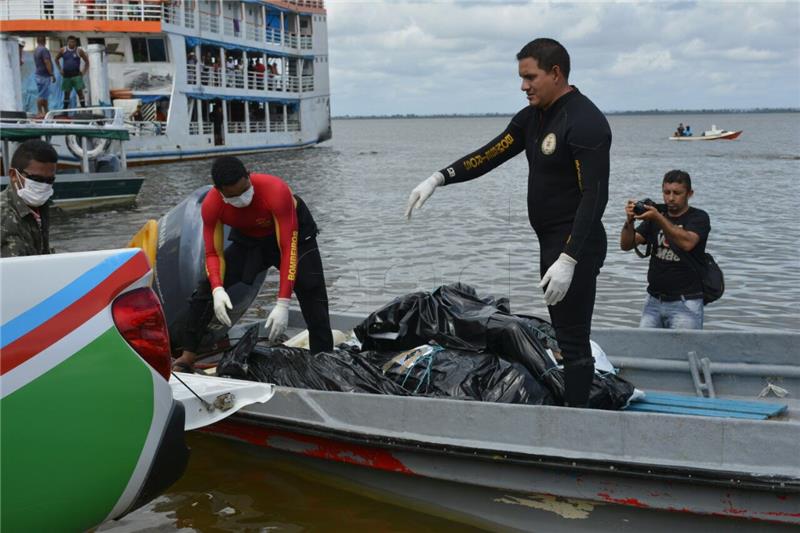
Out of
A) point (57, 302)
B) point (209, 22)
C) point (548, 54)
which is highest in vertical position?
point (209, 22)

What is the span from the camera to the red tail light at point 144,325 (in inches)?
119

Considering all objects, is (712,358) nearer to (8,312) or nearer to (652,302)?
(652,302)

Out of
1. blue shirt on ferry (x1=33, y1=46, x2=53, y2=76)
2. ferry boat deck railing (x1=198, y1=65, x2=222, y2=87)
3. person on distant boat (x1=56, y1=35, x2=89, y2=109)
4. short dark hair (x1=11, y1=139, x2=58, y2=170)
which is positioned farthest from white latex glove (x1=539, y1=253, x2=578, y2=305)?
ferry boat deck railing (x1=198, y1=65, x2=222, y2=87)

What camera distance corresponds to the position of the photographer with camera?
19.5 feet

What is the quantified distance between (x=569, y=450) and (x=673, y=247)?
235cm

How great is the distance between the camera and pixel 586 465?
4.14 m

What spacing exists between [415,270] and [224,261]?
24.6ft

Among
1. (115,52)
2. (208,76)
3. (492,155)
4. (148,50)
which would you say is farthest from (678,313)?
(208,76)

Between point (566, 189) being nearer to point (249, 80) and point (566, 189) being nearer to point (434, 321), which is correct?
point (434, 321)

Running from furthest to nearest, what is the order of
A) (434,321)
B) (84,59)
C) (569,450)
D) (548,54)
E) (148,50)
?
(148,50), (84,59), (434,321), (548,54), (569,450)

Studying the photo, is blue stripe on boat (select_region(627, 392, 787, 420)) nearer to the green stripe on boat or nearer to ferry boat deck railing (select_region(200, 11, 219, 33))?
the green stripe on boat

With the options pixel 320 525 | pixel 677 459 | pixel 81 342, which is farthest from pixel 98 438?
pixel 677 459

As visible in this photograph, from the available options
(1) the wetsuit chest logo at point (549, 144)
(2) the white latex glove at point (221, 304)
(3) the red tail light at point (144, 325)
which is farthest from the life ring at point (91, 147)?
(3) the red tail light at point (144, 325)

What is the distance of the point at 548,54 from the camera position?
438 cm
